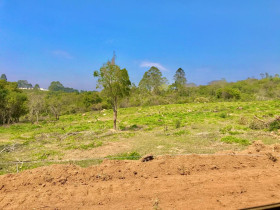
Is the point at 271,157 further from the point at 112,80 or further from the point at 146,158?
the point at 112,80

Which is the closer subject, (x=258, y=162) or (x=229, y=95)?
(x=258, y=162)

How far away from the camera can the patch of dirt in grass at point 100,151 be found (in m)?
7.88

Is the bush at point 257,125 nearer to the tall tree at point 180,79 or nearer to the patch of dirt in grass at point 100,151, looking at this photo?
the patch of dirt in grass at point 100,151

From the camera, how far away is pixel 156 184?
4.76m

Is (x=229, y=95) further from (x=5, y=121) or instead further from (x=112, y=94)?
(x=5, y=121)

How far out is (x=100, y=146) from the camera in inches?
362

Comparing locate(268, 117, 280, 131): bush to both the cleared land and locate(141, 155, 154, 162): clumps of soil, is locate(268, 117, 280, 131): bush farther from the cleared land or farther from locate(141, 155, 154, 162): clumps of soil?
locate(141, 155, 154, 162): clumps of soil

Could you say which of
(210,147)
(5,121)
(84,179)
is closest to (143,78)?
(5,121)

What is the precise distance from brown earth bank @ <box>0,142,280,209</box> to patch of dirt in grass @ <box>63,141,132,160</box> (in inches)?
74.7

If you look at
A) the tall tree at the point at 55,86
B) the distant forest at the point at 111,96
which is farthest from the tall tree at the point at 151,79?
the tall tree at the point at 55,86

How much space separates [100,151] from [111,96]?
6067 millimetres

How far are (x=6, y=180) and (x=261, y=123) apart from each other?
12459mm

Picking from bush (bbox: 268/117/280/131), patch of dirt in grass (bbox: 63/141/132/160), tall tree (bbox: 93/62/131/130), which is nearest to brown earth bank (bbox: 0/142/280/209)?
patch of dirt in grass (bbox: 63/141/132/160)

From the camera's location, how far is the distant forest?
14250 millimetres
